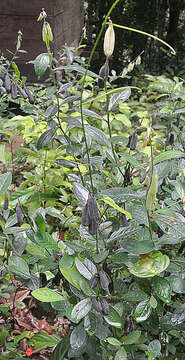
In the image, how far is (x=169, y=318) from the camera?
102cm

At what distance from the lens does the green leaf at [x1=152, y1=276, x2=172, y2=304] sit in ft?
2.71

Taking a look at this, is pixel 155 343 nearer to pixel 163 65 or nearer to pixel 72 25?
pixel 72 25

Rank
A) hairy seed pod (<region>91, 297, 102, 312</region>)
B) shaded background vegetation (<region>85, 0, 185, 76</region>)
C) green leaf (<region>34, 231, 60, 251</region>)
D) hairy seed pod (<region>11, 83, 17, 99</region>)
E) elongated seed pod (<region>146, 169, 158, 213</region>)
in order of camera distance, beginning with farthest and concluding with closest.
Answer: shaded background vegetation (<region>85, 0, 185, 76</region>) < hairy seed pod (<region>11, 83, 17, 99</region>) < green leaf (<region>34, 231, 60, 251</region>) < hairy seed pod (<region>91, 297, 102, 312</region>) < elongated seed pod (<region>146, 169, 158, 213</region>)

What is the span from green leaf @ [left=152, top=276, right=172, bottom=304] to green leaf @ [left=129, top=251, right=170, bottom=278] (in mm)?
68

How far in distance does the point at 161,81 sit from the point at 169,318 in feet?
13.1

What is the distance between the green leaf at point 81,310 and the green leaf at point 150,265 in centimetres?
12

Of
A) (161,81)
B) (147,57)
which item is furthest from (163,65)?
(161,81)

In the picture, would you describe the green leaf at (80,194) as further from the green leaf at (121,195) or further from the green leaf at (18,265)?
the green leaf at (18,265)

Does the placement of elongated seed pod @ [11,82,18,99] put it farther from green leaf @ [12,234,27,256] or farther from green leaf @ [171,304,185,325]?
green leaf @ [171,304,185,325]

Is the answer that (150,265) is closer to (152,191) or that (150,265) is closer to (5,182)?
(152,191)

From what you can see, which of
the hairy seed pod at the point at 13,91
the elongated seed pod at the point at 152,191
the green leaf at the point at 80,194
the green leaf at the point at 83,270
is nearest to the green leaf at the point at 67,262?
the green leaf at the point at 83,270

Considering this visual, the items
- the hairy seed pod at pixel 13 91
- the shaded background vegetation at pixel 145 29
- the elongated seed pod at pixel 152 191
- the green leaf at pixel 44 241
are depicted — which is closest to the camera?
the elongated seed pod at pixel 152 191

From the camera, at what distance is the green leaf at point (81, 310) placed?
0.78 m

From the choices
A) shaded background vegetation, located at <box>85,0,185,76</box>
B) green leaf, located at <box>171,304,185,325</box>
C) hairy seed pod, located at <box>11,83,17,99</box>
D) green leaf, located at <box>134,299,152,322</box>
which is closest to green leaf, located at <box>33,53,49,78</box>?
hairy seed pod, located at <box>11,83,17,99</box>
